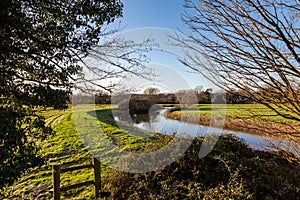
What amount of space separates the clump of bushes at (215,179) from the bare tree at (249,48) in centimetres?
217

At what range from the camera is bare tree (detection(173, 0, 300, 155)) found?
1.60m

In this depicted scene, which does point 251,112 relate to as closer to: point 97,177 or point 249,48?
point 249,48

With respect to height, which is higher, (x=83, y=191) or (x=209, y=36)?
(x=209, y=36)

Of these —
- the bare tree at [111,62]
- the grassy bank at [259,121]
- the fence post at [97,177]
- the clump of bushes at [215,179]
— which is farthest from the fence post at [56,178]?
the grassy bank at [259,121]

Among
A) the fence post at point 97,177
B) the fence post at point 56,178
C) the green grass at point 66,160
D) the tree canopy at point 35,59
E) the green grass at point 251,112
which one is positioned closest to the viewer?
the green grass at point 251,112

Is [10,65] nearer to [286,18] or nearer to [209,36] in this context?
[209,36]

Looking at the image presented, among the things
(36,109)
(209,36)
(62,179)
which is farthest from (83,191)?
(209,36)

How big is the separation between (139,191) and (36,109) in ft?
8.38

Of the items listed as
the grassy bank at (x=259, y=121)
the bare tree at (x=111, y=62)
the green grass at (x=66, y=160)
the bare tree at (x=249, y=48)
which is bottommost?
the green grass at (x=66, y=160)

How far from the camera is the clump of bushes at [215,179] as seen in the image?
347 cm

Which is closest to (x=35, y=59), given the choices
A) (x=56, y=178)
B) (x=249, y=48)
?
(x=56, y=178)

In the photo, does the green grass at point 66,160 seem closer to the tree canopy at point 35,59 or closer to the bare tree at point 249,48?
the tree canopy at point 35,59

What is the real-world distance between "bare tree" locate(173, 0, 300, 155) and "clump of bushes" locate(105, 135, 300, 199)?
217 centimetres

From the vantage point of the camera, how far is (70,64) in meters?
4.16
